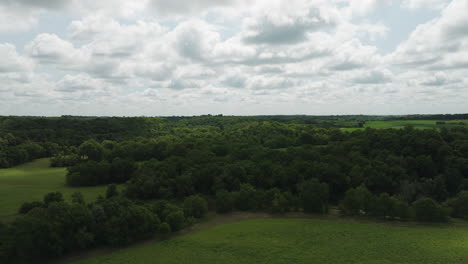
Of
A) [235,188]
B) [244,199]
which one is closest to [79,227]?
[244,199]

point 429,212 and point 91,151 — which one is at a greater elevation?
point 91,151

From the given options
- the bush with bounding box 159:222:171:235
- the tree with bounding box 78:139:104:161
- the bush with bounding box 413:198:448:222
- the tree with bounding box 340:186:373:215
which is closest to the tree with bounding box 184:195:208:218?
the bush with bounding box 159:222:171:235

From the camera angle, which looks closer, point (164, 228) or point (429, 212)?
point (164, 228)

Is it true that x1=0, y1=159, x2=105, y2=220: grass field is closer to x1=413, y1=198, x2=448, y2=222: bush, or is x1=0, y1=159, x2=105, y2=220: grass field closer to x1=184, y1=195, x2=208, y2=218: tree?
x1=184, y1=195, x2=208, y2=218: tree

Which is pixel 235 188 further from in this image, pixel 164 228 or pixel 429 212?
pixel 429 212

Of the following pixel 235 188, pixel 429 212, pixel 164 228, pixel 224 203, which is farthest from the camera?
pixel 235 188

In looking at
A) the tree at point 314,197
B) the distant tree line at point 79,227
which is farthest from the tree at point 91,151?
the tree at point 314,197

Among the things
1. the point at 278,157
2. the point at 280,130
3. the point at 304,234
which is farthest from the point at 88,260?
the point at 280,130
